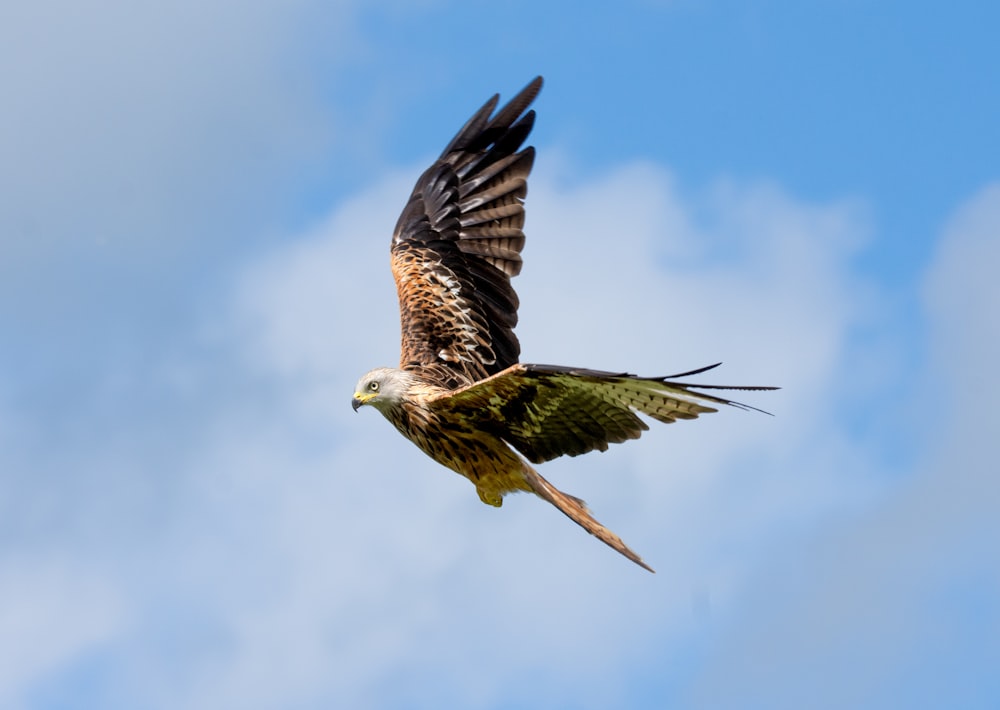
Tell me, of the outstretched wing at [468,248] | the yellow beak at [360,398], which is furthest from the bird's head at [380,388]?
the outstretched wing at [468,248]

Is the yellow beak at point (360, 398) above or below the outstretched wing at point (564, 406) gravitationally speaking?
above

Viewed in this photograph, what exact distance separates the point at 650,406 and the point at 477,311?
402cm

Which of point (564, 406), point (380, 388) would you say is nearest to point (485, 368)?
point (380, 388)

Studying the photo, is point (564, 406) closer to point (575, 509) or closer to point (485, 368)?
point (575, 509)

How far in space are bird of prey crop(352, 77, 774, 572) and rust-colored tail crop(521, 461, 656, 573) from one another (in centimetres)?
1

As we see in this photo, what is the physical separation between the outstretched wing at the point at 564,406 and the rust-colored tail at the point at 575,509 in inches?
6.4

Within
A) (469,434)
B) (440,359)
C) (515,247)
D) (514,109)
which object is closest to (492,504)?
(469,434)

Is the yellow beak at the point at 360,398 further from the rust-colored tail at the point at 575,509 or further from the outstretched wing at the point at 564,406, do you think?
the rust-colored tail at the point at 575,509

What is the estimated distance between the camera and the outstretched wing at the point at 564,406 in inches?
433

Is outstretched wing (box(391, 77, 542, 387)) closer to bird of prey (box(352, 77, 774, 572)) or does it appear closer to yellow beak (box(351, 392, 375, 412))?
bird of prey (box(352, 77, 774, 572))

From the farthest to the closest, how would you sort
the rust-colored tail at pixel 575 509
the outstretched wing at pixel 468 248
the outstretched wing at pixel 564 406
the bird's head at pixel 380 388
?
the outstretched wing at pixel 468 248 < the bird's head at pixel 380 388 < the rust-colored tail at pixel 575 509 < the outstretched wing at pixel 564 406

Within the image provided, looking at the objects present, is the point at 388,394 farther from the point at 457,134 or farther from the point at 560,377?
the point at 457,134

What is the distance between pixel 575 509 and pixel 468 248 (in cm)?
432

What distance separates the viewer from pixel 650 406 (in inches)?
444
